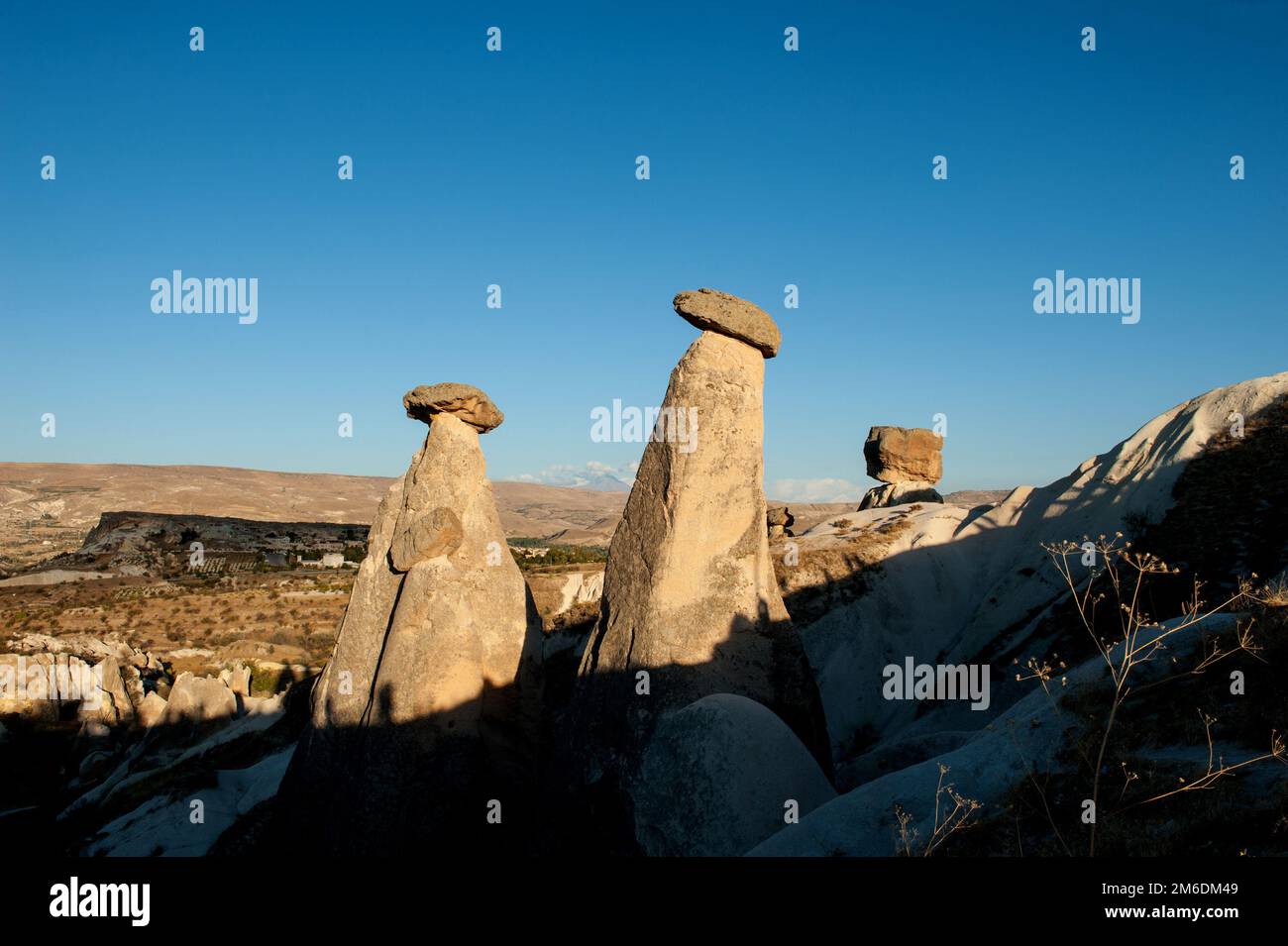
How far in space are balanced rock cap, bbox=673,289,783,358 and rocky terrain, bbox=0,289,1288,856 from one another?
0.14 ft

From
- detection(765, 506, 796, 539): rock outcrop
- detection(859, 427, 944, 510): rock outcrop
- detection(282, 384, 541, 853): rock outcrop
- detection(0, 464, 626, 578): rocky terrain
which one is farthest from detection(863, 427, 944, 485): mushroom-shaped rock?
detection(0, 464, 626, 578): rocky terrain

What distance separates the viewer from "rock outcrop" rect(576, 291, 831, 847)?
8.71 meters

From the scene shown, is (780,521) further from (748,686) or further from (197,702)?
(748,686)

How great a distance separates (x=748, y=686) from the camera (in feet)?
29.0

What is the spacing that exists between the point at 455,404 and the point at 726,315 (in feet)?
11.6

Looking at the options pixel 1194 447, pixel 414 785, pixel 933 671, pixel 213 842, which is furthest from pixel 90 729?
pixel 1194 447

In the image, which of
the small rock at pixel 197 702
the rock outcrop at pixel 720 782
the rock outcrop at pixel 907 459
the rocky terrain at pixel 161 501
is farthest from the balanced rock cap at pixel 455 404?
the rocky terrain at pixel 161 501

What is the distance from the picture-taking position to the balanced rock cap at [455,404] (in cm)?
1043

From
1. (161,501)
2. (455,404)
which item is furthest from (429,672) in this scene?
(161,501)

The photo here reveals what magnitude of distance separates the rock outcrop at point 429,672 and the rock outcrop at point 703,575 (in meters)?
1.43

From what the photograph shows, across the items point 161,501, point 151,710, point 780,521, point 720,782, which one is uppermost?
point 780,521
